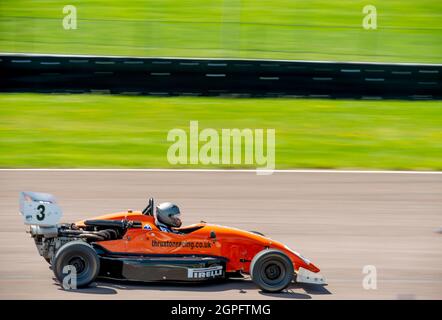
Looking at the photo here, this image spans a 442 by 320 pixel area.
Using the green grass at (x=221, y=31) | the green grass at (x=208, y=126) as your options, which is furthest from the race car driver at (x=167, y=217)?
the green grass at (x=221, y=31)

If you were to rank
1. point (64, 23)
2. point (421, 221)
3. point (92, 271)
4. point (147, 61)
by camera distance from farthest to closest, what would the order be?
1. point (64, 23)
2. point (147, 61)
3. point (421, 221)
4. point (92, 271)

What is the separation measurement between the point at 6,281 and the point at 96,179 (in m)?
4.75

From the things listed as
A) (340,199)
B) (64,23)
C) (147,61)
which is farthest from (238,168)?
(64,23)

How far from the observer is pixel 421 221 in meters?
11.1

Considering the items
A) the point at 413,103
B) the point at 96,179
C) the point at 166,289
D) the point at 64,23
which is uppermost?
the point at 64,23

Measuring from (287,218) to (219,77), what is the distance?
761cm

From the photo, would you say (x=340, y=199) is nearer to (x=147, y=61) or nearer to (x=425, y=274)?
(x=425, y=274)

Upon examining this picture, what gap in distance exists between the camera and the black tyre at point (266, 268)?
→ 774 cm

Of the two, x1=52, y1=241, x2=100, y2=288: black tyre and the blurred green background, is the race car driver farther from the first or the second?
the blurred green background

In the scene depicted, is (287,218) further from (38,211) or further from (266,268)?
(38,211)

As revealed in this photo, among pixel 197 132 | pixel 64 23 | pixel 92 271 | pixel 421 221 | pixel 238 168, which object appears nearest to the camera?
pixel 92 271

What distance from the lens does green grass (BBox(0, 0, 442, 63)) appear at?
20.5m

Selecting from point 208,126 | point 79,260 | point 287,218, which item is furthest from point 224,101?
point 79,260

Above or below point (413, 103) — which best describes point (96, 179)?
below
